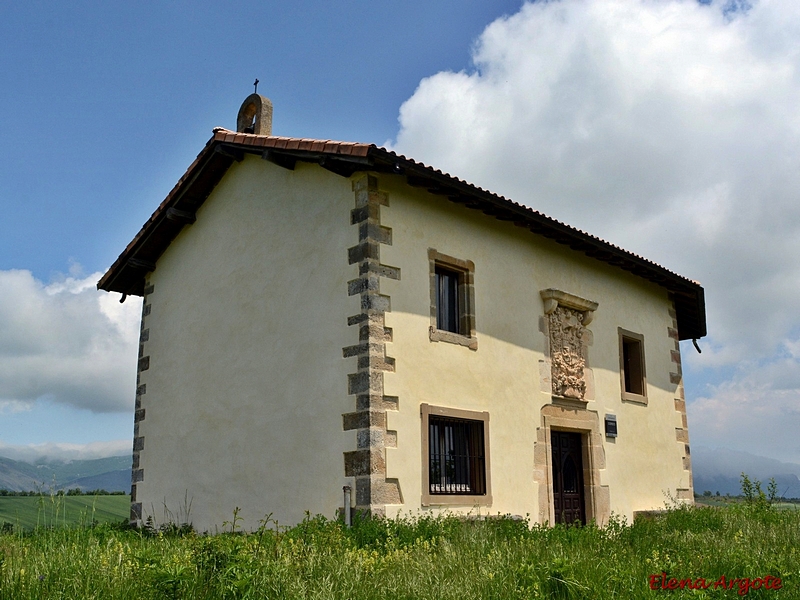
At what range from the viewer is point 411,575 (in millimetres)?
6602

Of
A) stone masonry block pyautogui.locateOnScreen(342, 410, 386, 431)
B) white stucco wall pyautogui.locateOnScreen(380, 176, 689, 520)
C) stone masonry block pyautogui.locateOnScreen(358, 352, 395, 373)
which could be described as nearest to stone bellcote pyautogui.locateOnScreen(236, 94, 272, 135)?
white stucco wall pyautogui.locateOnScreen(380, 176, 689, 520)

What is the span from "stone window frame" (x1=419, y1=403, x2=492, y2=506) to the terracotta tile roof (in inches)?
119

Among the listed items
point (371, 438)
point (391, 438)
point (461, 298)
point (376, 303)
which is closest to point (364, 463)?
point (371, 438)

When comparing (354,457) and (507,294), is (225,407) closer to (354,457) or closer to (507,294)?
(354,457)

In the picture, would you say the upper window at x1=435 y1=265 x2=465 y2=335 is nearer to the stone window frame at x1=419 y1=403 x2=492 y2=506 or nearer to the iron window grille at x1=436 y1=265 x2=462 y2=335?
the iron window grille at x1=436 y1=265 x2=462 y2=335

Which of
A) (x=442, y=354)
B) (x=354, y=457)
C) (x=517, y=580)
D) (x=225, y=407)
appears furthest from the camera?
(x=225, y=407)

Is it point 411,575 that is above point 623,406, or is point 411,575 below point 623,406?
below

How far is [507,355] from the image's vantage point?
11.9 m

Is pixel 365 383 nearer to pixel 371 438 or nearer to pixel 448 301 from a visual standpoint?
pixel 371 438

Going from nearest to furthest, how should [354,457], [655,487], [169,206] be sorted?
1. [354,457]
2. [169,206]
3. [655,487]

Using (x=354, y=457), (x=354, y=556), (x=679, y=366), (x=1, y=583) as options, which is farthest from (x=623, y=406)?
(x=1, y=583)

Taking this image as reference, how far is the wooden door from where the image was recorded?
1267 cm

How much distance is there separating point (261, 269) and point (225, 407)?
2.14 meters

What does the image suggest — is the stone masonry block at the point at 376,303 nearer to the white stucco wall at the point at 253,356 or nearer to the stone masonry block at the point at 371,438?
the white stucco wall at the point at 253,356
